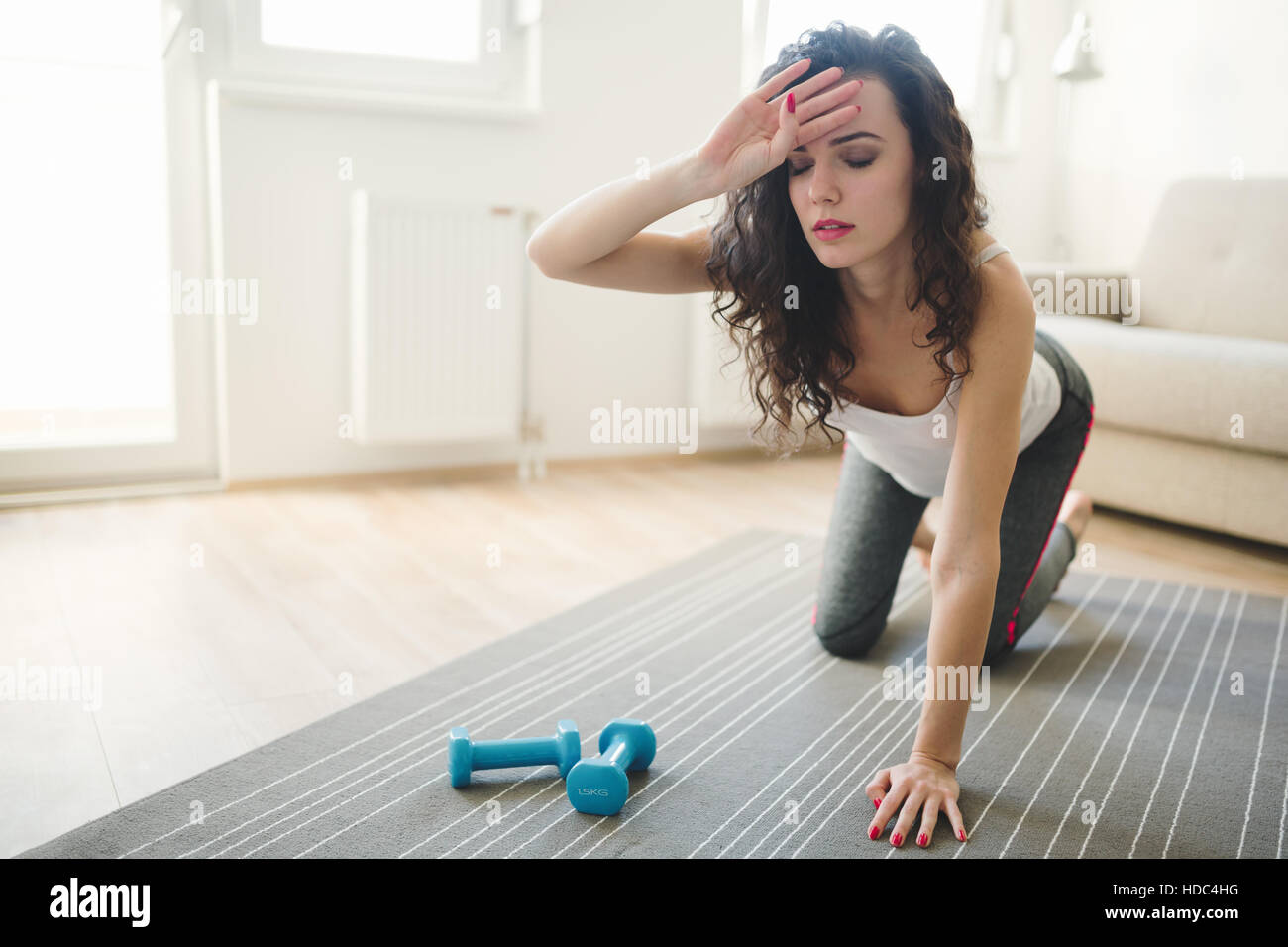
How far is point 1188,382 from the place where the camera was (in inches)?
96.0

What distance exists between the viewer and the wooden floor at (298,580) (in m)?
1.46

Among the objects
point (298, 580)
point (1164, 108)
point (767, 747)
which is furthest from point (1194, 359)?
point (298, 580)

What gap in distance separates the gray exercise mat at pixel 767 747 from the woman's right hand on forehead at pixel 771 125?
711 millimetres

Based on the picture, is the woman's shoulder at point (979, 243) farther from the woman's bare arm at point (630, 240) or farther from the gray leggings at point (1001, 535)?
the gray leggings at point (1001, 535)

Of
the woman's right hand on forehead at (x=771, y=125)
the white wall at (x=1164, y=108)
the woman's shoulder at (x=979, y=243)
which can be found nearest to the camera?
the woman's right hand on forehead at (x=771, y=125)

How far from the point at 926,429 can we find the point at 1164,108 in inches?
111

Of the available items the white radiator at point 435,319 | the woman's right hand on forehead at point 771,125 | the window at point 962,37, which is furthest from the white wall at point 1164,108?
the woman's right hand on forehead at point 771,125

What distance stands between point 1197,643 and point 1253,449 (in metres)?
0.67

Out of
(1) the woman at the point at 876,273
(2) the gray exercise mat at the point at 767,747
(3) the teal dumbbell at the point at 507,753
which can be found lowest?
(2) the gray exercise mat at the point at 767,747

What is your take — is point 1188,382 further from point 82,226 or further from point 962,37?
point 82,226

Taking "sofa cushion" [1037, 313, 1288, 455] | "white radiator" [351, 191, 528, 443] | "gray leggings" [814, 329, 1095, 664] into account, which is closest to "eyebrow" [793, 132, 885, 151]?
"gray leggings" [814, 329, 1095, 664]

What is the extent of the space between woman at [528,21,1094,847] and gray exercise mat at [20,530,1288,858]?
153 mm

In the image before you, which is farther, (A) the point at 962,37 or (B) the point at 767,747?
(A) the point at 962,37
